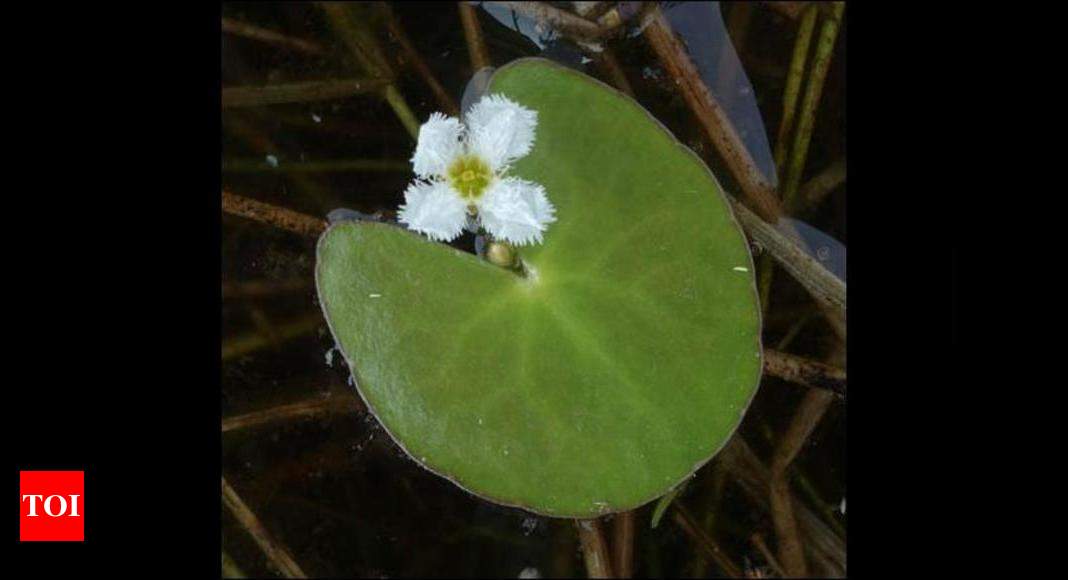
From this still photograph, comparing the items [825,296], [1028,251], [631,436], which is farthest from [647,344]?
[1028,251]

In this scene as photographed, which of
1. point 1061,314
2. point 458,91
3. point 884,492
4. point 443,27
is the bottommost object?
point 884,492

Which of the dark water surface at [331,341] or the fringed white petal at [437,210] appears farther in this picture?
the dark water surface at [331,341]

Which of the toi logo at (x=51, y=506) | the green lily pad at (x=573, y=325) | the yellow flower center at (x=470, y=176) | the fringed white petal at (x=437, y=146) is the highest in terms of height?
the fringed white petal at (x=437, y=146)

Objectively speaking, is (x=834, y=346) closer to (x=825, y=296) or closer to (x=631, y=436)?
(x=825, y=296)

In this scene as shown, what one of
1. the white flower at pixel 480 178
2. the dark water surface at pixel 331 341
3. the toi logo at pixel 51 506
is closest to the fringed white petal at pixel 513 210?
the white flower at pixel 480 178

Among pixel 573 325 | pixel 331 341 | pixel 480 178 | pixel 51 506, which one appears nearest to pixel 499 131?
pixel 480 178

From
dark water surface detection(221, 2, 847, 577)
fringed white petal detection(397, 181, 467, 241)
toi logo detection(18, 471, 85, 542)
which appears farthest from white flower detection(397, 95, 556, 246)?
toi logo detection(18, 471, 85, 542)

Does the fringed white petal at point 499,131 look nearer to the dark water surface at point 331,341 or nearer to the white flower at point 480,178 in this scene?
the white flower at point 480,178
